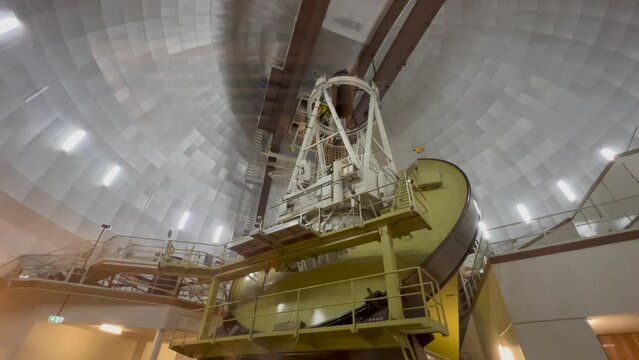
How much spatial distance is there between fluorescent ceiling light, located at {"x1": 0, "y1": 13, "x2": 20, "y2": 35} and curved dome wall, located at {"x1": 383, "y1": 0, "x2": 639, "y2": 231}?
1934 cm

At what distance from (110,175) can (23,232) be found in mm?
4085

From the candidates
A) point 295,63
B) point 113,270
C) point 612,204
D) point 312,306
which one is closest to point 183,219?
Answer: point 113,270

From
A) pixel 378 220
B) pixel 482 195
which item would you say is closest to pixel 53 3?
pixel 378 220

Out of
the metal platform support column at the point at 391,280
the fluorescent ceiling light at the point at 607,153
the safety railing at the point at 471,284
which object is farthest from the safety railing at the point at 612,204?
the metal platform support column at the point at 391,280

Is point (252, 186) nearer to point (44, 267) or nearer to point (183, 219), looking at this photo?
point (183, 219)

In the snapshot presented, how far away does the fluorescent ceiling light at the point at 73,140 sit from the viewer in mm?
13312

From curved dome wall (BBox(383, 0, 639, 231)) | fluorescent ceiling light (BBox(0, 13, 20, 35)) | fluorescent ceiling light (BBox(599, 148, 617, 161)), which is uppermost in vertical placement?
curved dome wall (BBox(383, 0, 639, 231))

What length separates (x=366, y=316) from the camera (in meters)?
7.20

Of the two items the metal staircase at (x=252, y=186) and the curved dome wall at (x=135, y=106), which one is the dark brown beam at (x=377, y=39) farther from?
the metal staircase at (x=252, y=186)

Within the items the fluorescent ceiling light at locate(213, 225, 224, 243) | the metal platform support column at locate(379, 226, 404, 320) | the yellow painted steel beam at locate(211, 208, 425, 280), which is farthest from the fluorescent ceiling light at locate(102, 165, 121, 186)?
the metal platform support column at locate(379, 226, 404, 320)

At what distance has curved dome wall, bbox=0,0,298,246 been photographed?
468 inches

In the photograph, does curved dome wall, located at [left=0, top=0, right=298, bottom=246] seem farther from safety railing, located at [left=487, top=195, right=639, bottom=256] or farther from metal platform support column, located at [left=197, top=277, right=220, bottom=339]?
safety railing, located at [left=487, top=195, right=639, bottom=256]

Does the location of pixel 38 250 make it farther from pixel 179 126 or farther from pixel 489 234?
pixel 489 234

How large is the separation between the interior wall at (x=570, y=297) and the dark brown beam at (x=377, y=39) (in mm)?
14110
